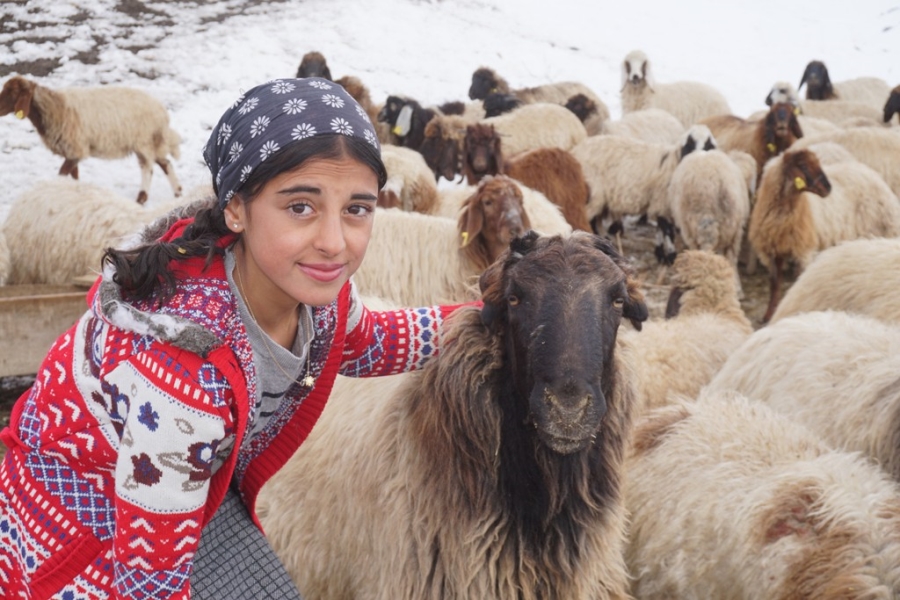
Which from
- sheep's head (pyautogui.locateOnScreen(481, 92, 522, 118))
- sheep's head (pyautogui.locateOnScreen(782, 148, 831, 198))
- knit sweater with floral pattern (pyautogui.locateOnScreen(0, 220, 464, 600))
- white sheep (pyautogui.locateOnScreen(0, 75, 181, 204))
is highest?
knit sweater with floral pattern (pyautogui.locateOnScreen(0, 220, 464, 600))

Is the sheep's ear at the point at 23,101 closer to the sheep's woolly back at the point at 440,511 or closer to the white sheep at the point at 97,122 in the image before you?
the white sheep at the point at 97,122

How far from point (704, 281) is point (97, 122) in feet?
26.1

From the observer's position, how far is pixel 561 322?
2.10 meters

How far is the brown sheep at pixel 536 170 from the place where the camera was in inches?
317

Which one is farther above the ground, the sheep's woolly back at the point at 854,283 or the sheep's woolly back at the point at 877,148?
the sheep's woolly back at the point at 854,283

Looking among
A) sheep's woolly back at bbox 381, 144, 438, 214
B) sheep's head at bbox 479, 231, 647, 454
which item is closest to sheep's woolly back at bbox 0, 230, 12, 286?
sheep's woolly back at bbox 381, 144, 438, 214

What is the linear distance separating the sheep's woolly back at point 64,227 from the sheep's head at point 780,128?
7305mm

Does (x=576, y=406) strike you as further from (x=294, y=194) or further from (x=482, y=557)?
(x=294, y=194)

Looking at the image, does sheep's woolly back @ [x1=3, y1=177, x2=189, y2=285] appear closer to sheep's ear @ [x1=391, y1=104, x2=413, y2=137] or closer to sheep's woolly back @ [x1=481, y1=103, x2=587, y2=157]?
sheep's ear @ [x1=391, y1=104, x2=413, y2=137]

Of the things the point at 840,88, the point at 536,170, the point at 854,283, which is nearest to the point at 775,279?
the point at 536,170

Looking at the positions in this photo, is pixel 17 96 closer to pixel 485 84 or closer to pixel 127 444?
pixel 485 84

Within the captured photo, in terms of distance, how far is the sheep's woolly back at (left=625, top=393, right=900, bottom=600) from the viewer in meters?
2.46

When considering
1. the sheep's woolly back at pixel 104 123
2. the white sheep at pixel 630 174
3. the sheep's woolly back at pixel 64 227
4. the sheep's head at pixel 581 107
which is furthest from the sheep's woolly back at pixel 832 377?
the sheep's head at pixel 581 107

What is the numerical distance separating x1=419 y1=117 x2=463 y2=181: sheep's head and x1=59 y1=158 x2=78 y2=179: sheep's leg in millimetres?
4230
